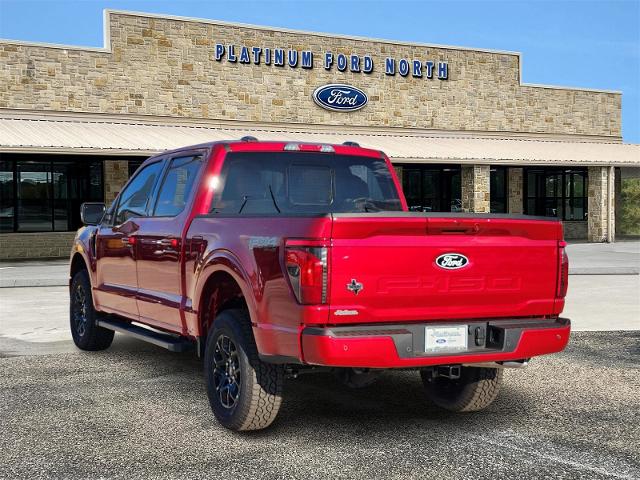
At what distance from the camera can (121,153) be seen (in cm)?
2178

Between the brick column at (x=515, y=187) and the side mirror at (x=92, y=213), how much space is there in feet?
88.3

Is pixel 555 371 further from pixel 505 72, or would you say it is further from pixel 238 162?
pixel 505 72

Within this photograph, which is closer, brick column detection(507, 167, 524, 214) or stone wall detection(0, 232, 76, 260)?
stone wall detection(0, 232, 76, 260)

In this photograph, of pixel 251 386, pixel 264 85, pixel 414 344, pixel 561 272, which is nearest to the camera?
pixel 414 344

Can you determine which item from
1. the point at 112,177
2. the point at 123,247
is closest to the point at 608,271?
the point at 123,247

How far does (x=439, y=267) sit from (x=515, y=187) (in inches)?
1159

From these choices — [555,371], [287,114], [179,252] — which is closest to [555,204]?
[287,114]

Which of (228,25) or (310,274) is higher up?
(228,25)

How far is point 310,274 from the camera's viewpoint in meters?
4.91

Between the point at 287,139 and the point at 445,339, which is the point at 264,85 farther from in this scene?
the point at 445,339

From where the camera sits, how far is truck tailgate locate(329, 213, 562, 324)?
16.3ft

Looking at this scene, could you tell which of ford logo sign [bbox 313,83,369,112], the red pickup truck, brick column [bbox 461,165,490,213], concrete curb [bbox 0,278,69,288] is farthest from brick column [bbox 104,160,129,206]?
the red pickup truck

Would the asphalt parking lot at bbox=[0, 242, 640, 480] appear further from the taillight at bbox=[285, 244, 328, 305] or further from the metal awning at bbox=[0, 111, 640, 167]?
the metal awning at bbox=[0, 111, 640, 167]

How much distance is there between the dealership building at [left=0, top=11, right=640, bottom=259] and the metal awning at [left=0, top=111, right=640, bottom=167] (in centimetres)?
6
